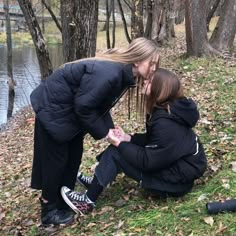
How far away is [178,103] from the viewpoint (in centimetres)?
427

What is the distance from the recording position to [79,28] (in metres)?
8.12

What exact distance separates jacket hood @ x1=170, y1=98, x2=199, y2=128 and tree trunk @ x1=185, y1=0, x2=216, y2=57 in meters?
9.65

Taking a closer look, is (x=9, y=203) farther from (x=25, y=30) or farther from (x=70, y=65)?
(x=25, y=30)

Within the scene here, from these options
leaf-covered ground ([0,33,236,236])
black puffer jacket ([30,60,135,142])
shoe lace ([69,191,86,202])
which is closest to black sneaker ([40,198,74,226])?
leaf-covered ground ([0,33,236,236])

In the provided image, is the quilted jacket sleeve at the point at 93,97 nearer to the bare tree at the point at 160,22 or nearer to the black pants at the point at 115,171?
the black pants at the point at 115,171

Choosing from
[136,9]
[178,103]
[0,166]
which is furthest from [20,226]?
[136,9]

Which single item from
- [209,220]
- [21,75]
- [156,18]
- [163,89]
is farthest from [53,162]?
[21,75]

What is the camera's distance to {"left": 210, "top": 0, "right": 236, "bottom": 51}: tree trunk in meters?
14.1

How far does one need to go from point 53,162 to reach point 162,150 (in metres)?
1.03

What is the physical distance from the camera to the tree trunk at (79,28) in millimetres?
7914

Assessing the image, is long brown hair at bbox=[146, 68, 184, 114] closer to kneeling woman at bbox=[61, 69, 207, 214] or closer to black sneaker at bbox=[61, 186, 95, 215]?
kneeling woman at bbox=[61, 69, 207, 214]

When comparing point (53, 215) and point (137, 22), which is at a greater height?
point (137, 22)

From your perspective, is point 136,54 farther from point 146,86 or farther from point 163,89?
point 163,89

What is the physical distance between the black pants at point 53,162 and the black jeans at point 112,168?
333 millimetres
